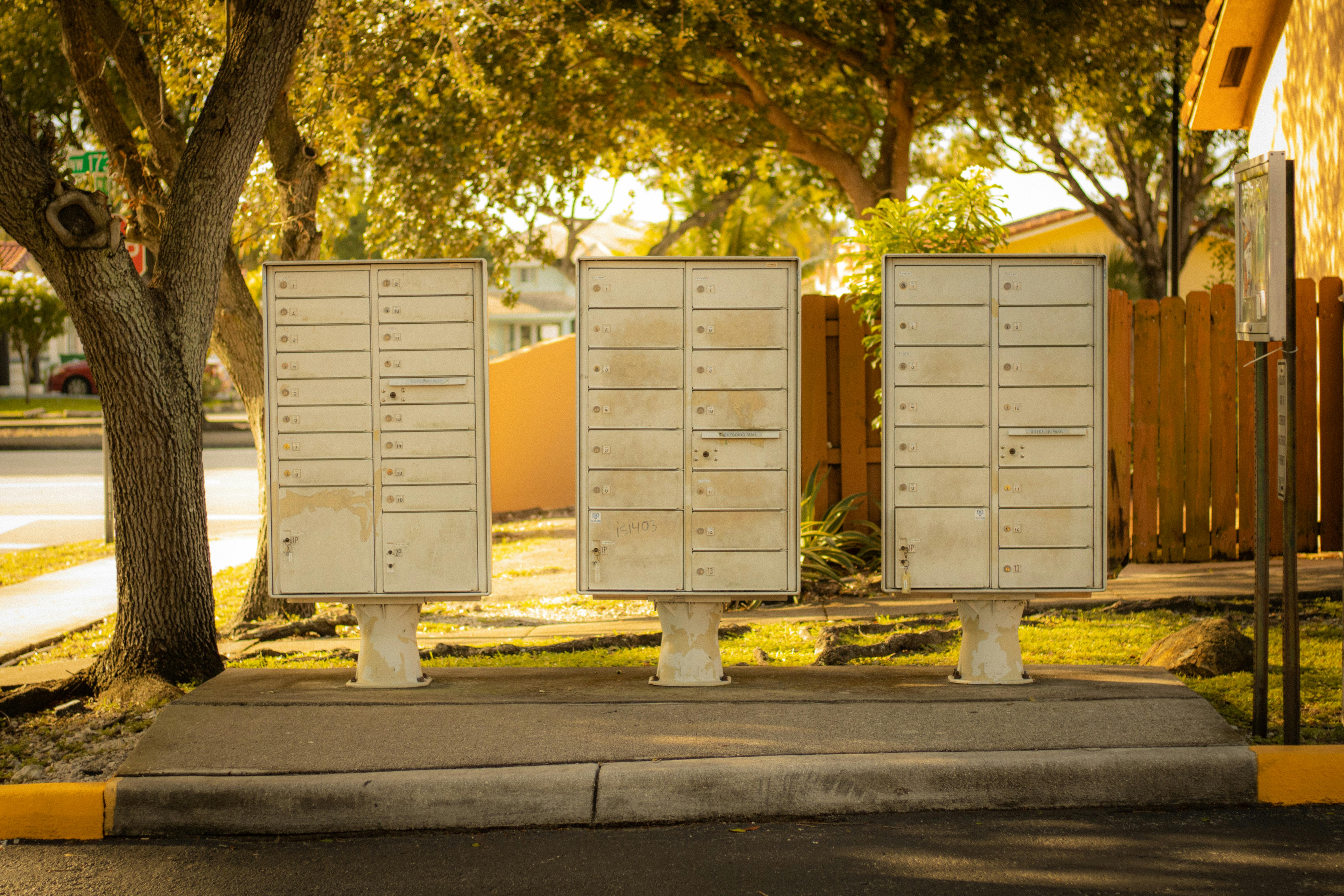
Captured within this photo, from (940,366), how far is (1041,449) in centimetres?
63

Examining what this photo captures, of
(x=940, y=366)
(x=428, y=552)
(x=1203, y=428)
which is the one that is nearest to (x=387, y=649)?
(x=428, y=552)

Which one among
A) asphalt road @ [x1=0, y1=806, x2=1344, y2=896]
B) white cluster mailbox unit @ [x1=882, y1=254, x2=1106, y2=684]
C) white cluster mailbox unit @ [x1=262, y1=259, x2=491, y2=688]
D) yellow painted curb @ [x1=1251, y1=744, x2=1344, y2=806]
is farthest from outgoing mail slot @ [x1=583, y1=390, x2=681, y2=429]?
yellow painted curb @ [x1=1251, y1=744, x2=1344, y2=806]

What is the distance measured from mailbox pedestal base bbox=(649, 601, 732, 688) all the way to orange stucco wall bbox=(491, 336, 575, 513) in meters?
9.15

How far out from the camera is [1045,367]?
541 centimetres

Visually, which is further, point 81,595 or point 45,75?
point 45,75

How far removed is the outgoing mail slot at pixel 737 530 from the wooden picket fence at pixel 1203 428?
393cm

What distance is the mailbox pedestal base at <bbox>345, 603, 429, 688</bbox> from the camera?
18.4 feet

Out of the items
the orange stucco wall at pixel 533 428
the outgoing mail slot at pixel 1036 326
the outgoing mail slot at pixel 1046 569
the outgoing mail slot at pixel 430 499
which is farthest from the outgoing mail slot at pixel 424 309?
the orange stucco wall at pixel 533 428

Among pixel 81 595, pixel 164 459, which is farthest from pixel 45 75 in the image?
pixel 164 459

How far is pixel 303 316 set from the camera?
5500mm

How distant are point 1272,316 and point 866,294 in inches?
154

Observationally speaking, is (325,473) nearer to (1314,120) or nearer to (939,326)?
(939,326)

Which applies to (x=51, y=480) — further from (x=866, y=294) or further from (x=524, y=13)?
(x=866, y=294)

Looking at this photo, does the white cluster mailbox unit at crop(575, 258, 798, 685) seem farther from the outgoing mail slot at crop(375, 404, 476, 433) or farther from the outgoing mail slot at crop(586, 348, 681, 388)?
the outgoing mail slot at crop(375, 404, 476, 433)
